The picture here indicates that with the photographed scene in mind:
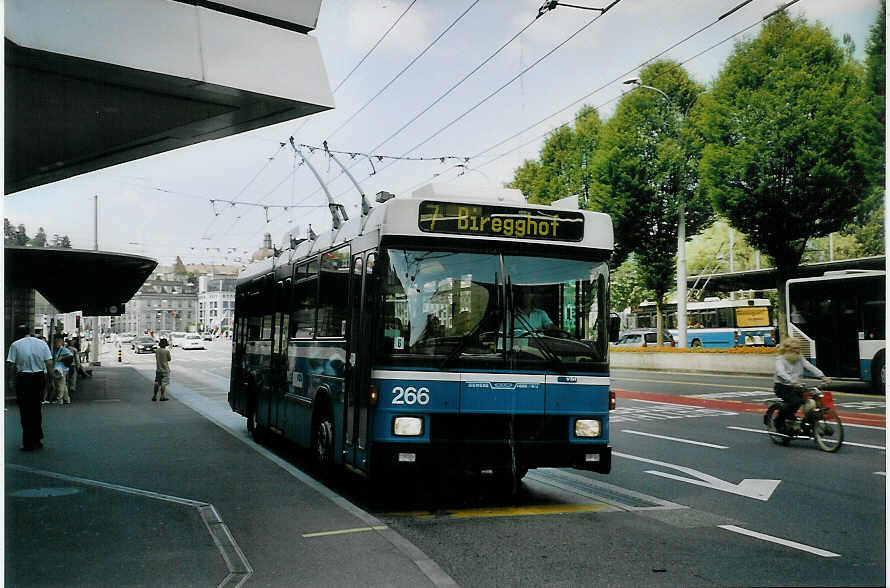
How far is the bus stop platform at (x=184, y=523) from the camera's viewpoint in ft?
18.6

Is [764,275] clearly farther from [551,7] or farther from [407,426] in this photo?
[407,426]

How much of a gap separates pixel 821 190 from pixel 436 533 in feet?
31.1

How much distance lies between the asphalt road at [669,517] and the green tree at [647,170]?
→ 11.6 meters

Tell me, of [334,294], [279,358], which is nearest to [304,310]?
[279,358]

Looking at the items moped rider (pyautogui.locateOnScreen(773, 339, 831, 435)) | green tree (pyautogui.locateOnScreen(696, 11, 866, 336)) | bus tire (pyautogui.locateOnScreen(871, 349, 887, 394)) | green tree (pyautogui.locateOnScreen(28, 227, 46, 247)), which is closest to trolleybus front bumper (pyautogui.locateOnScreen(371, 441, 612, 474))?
green tree (pyautogui.locateOnScreen(696, 11, 866, 336))

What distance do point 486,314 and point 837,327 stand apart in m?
17.6

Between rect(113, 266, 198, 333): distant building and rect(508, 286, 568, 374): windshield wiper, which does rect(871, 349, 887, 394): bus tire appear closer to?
rect(508, 286, 568, 374): windshield wiper

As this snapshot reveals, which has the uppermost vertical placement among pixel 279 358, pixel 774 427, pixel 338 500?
pixel 279 358

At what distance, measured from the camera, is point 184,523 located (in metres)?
7.18

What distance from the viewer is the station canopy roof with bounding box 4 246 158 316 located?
18281mm

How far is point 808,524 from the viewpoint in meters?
7.23

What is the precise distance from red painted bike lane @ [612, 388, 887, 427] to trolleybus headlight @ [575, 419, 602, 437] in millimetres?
8556

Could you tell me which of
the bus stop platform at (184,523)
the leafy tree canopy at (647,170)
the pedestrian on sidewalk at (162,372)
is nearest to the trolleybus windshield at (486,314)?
the bus stop platform at (184,523)

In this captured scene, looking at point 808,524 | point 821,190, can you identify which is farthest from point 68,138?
point 821,190
